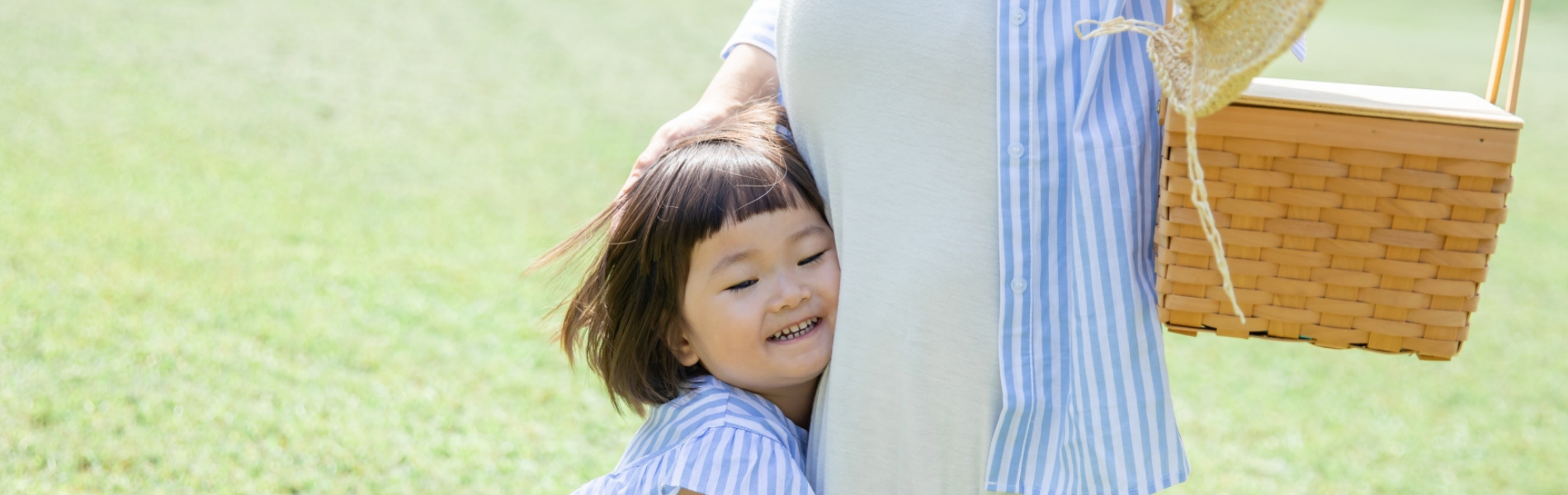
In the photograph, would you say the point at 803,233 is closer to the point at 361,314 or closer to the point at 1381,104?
the point at 1381,104

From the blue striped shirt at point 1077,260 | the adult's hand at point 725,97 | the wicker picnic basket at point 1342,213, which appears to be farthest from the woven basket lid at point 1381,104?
the adult's hand at point 725,97

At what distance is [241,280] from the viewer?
12.1ft

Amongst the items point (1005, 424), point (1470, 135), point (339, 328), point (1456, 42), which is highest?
point (1470, 135)

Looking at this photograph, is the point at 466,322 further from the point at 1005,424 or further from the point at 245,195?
the point at 1005,424

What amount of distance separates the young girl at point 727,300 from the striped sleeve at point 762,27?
0.08 meters

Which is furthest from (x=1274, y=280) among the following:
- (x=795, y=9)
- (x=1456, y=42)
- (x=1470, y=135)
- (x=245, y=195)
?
(x=1456, y=42)

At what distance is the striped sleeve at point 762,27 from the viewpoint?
57.3 inches

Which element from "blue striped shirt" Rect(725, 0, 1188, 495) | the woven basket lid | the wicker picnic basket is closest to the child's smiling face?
"blue striped shirt" Rect(725, 0, 1188, 495)

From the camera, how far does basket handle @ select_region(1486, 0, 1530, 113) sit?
107cm

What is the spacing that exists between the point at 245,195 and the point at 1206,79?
14.3ft

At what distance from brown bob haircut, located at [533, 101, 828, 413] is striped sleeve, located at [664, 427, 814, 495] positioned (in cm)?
17

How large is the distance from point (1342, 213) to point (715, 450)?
27.3 inches

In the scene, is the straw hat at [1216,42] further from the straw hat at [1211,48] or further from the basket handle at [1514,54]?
the basket handle at [1514,54]

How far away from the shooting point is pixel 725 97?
1.52 meters
